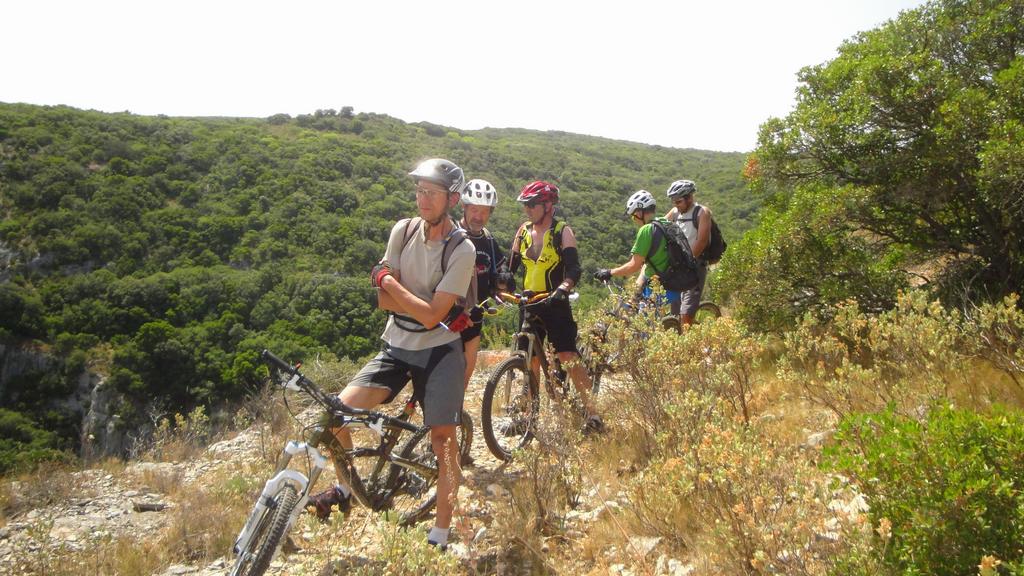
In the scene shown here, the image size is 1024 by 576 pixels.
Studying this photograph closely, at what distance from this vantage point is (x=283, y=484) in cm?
259

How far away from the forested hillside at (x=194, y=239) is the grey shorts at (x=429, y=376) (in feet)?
→ 88.3

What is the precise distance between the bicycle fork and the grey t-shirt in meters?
0.77

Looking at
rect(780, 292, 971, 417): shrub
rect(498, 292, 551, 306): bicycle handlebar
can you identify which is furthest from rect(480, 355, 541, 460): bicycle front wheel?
rect(780, 292, 971, 417): shrub

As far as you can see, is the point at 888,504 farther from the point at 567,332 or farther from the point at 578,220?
the point at 578,220

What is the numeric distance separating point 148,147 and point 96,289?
26933 millimetres

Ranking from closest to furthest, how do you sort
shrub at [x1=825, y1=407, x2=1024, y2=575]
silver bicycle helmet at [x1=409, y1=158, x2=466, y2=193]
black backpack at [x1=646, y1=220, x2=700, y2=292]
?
shrub at [x1=825, y1=407, x2=1024, y2=575] < silver bicycle helmet at [x1=409, y1=158, x2=466, y2=193] < black backpack at [x1=646, y1=220, x2=700, y2=292]

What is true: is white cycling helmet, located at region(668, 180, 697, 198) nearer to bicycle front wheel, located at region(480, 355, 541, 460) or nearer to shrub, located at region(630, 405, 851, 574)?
bicycle front wheel, located at region(480, 355, 541, 460)

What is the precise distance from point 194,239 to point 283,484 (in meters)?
52.3

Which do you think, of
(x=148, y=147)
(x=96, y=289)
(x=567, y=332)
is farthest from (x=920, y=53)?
(x=148, y=147)

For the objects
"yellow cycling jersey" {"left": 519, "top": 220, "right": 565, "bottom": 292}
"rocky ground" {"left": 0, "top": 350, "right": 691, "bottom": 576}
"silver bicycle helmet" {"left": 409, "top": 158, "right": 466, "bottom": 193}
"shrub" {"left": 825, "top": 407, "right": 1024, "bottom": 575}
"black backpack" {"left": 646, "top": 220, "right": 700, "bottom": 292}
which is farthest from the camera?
"black backpack" {"left": 646, "top": 220, "right": 700, "bottom": 292}

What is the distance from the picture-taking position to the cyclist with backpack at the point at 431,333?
3.12m

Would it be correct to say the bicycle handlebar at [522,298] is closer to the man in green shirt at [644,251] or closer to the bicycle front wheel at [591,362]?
the bicycle front wheel at [591,362]

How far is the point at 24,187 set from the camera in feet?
161

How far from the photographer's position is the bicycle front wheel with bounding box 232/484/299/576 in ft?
8.06
